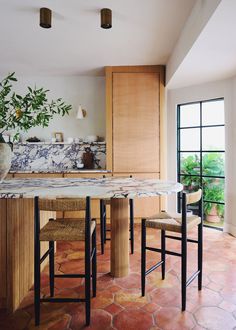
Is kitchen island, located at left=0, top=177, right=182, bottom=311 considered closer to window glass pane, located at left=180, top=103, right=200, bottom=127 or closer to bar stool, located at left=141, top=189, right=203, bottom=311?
bar stool, located at left=141, top=189, right=203, bottom=311

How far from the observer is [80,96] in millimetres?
4742

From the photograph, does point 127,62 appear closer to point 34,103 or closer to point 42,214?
point 34,103

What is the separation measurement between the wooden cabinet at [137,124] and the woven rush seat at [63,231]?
7.59 ft

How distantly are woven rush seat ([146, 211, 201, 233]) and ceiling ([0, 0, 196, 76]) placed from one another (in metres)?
2.00

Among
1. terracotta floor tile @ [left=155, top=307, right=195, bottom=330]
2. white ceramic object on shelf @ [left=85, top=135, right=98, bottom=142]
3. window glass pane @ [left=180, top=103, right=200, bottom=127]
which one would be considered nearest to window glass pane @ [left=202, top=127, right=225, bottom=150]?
window glass pane @ [left=180, top=103, right=200, bottom=127]

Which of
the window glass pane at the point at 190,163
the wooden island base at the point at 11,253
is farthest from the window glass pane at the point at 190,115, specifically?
the wooden island base at the point at 11,253

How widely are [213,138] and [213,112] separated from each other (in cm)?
41

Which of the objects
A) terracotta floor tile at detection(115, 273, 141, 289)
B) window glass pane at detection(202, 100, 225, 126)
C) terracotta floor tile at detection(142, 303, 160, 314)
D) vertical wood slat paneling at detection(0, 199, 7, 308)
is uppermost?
window glass pane at detection(202, 100, 225, 126)

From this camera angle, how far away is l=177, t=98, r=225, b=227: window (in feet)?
12.6

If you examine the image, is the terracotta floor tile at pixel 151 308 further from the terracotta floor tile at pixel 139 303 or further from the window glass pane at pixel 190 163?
the window glass pane at pixel 190 163

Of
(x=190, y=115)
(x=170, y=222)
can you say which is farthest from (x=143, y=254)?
(x=190, y=115)

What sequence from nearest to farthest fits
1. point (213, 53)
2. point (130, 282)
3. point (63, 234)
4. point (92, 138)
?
point (63, 234) → point (130, 282) → point (213, 53) → point (92, 138)

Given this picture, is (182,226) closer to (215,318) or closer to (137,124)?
(215,318)

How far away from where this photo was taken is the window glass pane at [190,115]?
410 centimetres
